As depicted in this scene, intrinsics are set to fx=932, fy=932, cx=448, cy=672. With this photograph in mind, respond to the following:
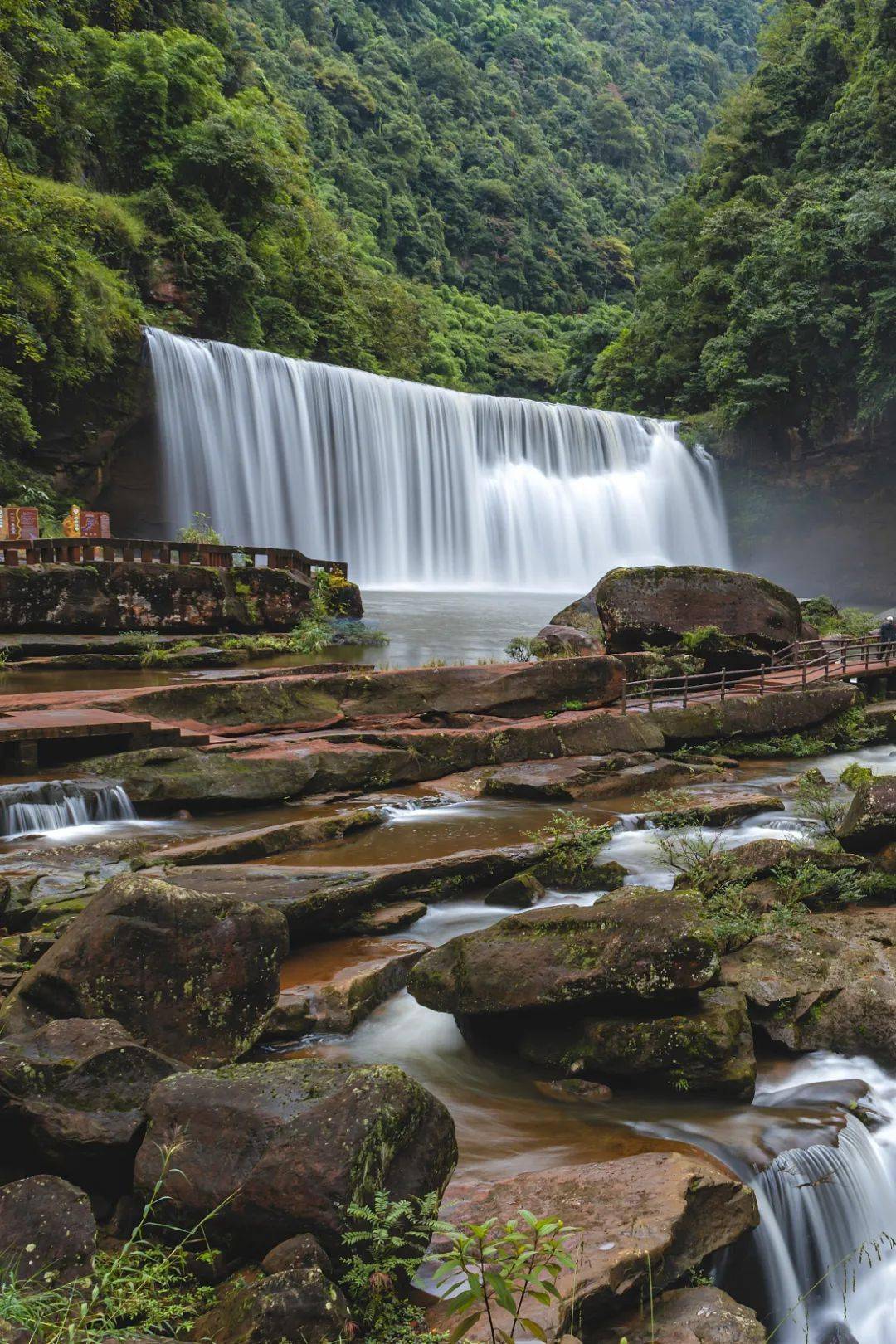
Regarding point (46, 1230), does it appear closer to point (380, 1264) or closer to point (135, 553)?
point (380, 1264)

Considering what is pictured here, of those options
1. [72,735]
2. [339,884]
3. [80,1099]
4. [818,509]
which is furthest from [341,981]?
[818,509]

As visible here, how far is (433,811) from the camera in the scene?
11594mm

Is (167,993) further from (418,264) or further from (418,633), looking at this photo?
(418,264)

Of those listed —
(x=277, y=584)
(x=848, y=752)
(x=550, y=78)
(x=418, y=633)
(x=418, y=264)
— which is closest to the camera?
(x=848, y=752)

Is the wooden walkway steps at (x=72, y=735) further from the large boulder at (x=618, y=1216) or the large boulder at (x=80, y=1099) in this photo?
the large boulder at (x=618, y=1216)

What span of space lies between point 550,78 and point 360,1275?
116421 millimetres

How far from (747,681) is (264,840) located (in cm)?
1149

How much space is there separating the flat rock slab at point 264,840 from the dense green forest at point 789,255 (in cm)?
3380

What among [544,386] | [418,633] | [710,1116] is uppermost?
[544,386]

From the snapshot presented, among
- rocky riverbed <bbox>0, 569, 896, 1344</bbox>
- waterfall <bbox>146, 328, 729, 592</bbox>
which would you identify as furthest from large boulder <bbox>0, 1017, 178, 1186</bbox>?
waterfall <bbox>146, 328, 729, 592</bbox>

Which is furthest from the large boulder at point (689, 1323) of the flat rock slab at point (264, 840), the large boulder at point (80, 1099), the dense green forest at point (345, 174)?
the dense green forest at point (345, 174)

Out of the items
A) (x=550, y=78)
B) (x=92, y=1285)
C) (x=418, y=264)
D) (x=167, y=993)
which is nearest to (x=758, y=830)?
(x=167, y=993)

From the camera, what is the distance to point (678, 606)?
58.5 feet

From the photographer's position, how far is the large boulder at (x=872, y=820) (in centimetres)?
865
